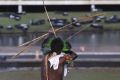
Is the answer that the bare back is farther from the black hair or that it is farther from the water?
the water

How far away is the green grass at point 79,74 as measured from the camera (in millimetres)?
13258

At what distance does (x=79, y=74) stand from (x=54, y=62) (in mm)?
8794

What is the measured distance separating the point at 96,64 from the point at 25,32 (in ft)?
51.7

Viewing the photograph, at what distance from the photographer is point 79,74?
546 inches

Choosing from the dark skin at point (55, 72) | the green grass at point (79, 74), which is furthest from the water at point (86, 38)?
the dark skin at point (55, 72)

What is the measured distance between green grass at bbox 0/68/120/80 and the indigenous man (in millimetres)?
7728

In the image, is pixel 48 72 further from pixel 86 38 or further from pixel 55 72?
pixel 86 38

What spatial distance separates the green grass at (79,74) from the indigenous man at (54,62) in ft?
25.4

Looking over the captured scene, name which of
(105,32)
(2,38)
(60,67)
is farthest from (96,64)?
(105,32)

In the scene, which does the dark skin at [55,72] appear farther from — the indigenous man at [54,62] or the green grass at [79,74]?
the green grass at [79,74]

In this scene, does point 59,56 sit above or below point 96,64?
above

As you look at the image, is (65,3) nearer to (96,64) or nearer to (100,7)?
(100,7)

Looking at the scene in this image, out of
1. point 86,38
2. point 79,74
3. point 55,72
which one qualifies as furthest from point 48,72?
point 86,38

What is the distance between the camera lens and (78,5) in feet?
138
